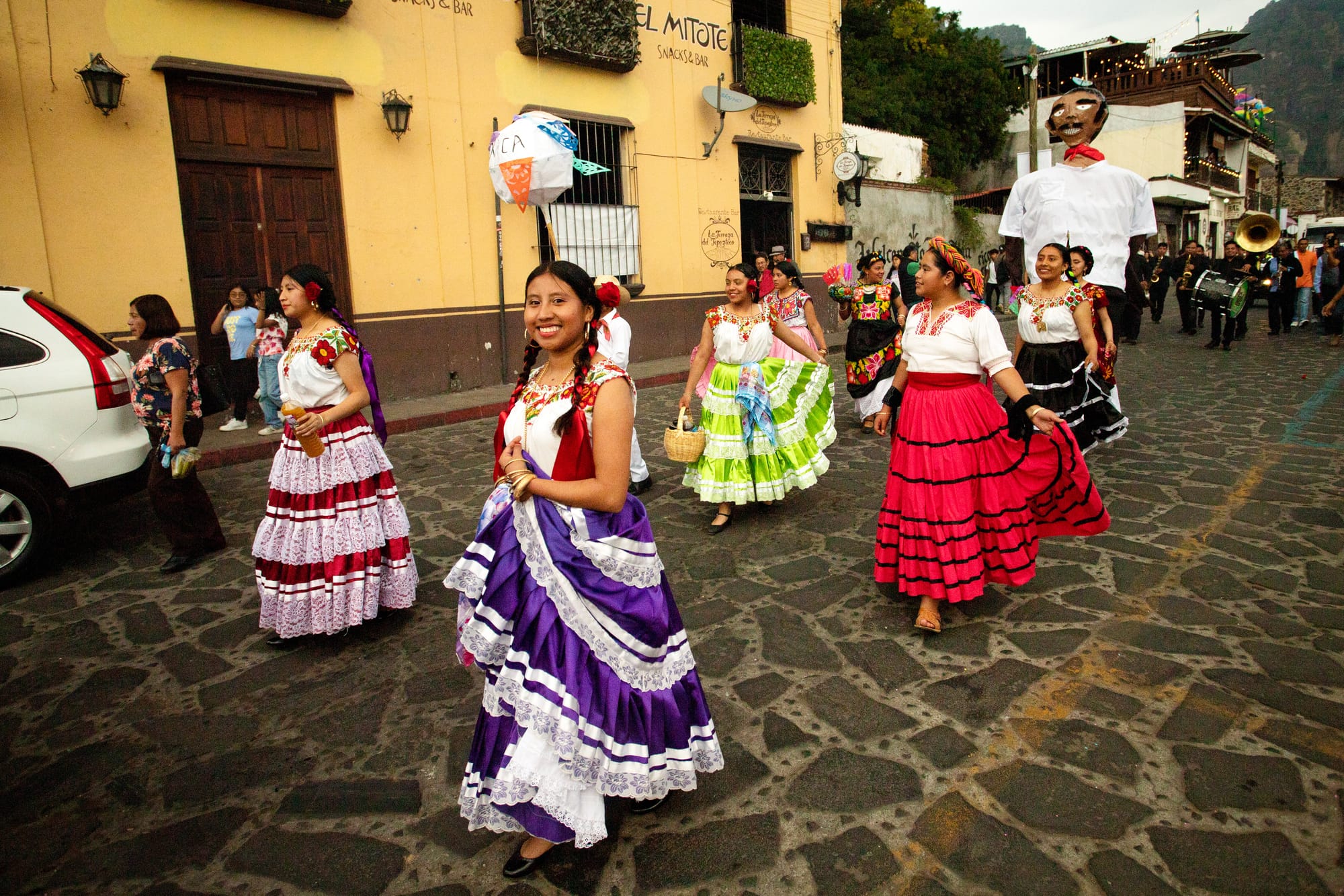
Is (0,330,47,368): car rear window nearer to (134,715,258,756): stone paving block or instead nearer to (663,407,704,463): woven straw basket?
(134,715,258,756): stone paving block

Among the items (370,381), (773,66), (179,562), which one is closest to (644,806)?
(370,381)

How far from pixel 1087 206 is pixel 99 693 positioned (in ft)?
20.8

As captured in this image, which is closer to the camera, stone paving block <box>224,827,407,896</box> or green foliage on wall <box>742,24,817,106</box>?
stone paving block <box>224,827,407,896</box>

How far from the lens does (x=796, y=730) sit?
3.06 metres

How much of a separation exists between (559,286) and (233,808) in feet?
6.81

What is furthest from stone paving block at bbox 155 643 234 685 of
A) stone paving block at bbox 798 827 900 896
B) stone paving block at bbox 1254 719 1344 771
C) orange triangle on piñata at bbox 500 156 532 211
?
stone paving block at bbox 1254 719 1344 771

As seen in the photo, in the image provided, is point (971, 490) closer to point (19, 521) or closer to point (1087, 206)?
point (1087, 206)

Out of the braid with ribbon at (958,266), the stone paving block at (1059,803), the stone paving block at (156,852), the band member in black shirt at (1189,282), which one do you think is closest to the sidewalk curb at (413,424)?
the braid with ribbon at (958,266)

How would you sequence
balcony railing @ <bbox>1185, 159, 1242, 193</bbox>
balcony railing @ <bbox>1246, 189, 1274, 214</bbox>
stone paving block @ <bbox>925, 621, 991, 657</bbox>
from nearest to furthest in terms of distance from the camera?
1. stone paving block @ <bbox>925, 621, 991, 657</bbox>
2. balcony railing @ <bbox>1185, 159, 1242, 193</bbox>
3. balcony railing @ <bbox>1246, 189, 1274, 214</bbox>

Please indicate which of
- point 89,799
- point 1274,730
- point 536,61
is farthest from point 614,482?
point 536,61

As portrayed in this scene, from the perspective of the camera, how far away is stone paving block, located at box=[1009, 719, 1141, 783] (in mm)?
2738

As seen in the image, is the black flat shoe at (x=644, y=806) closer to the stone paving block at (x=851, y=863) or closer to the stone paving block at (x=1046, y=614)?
the stone paving block at (x=851, y=863)

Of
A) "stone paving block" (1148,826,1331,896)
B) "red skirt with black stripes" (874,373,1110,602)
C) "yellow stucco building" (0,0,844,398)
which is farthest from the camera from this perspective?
"yellow stucco building" (0,0,844,398)

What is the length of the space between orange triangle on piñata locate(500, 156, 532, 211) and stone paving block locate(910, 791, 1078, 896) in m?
4.09
